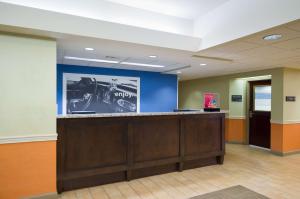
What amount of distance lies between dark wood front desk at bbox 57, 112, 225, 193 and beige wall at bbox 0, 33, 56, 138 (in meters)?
0.35

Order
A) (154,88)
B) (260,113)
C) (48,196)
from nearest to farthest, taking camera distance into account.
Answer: (48,196), (260,113), (154,88)

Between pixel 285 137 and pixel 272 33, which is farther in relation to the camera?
pixel 285 137

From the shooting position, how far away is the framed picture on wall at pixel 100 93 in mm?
5898

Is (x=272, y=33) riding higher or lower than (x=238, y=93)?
higher

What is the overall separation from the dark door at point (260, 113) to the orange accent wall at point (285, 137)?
1.63 feet

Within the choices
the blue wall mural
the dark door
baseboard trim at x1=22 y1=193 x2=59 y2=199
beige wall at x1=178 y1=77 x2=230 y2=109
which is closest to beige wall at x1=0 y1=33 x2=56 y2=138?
baseboard trim at x1=22 y1=193 x2=59 y2=199

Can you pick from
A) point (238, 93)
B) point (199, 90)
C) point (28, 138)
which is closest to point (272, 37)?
point (28, 138)

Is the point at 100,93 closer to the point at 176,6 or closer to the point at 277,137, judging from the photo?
the point at 176,6

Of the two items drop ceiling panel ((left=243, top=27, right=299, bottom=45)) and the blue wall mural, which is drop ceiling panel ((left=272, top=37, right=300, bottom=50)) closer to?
drop ceiling panel ((left=243, top=27, right=299, bottom=45))

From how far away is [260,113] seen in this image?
6715 mm

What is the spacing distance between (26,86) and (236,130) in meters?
6.63

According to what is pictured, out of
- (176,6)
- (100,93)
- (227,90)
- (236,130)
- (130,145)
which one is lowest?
(236,130)

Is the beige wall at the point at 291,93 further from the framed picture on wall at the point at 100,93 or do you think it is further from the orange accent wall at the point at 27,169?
the orange accent wall at the point at 27,169

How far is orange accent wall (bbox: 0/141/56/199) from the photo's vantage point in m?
2.80
